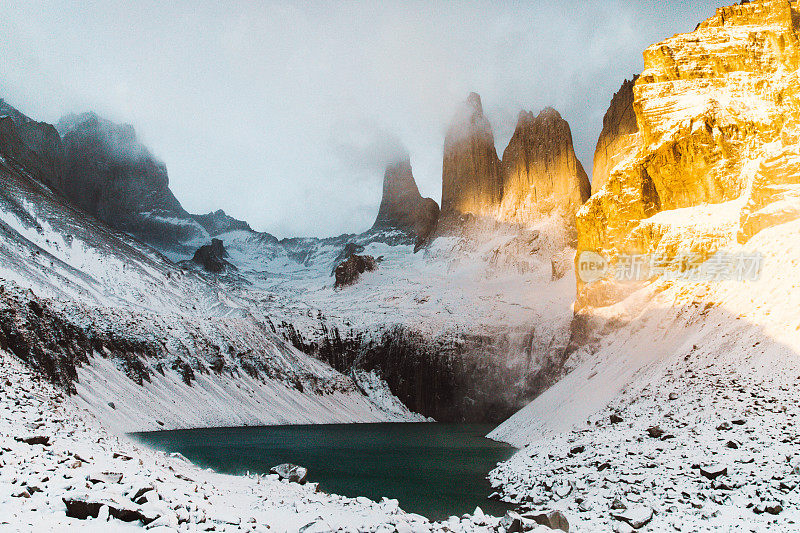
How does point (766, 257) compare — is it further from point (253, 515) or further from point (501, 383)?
point (501, 383)

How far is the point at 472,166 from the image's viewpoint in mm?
192000

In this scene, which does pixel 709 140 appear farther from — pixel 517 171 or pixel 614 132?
pixel 517 171

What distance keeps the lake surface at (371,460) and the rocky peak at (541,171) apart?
370 feet

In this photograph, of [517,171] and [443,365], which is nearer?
[443,365]

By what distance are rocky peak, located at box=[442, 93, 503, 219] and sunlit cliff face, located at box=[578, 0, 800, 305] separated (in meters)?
104

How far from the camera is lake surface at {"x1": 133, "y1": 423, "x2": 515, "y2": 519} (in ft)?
96.3

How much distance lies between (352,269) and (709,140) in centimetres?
13554

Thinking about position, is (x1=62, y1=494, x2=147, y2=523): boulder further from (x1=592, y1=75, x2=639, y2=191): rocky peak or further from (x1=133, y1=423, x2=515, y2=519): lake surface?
(x1=592, y1=75, x2=639, y2=191): rocky peak

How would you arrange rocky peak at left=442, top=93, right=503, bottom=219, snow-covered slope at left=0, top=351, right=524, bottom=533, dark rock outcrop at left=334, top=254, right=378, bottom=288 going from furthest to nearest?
dark rock outcrop at left=334, top=254, right=378, bottom=288
rocky peak at left=442, top=93, right=503, bottom=219
snow-covered slope at left=0, top=351, right=524, bottom=533

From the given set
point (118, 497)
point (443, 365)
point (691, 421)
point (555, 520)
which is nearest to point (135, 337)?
point (443, 365)

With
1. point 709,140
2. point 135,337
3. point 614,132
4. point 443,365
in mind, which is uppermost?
point 614,132

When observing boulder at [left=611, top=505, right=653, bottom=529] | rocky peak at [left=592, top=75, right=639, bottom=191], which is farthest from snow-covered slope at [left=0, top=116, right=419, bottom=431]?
rocky peak at [left=592, top=75, right=639, bottom=191]

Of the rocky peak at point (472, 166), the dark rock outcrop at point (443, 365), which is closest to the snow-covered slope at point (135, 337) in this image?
the dark rock outcrop at point (443, 365)

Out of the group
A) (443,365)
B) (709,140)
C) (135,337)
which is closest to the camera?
(709,140)
